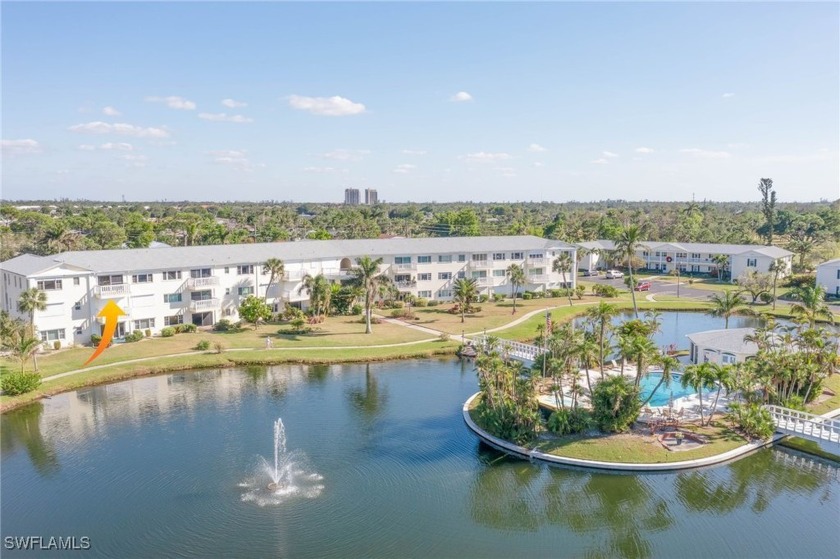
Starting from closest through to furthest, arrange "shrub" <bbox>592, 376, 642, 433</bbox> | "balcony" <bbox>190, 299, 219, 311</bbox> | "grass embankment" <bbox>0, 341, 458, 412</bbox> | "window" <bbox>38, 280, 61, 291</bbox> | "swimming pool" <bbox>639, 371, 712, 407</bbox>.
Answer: "shrub" <bbox>592, 376, 642, 433</bbox> < "swimming pool" <bbox>639, 371, 712, 407</bbox> < "grass embankment" <bbox>0, 341, 458, 412</bbox> < "window" <bbox>38, 280, 61, 291</bbox> < "balcony" <bbox>190, 299, 219, 311</bbox>

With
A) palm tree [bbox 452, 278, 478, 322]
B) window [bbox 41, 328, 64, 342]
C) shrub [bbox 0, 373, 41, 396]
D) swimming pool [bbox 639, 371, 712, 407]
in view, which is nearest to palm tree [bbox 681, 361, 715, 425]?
swimming pool [bbox 639, 371, 712, 407]

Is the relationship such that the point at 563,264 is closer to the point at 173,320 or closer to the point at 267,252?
the point at 267,252

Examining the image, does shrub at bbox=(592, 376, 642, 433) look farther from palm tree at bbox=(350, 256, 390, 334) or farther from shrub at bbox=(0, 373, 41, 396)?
shrub at bbox=(0, 373, 41, 396)

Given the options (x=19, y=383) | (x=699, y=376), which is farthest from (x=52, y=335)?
(x=699, y=376)

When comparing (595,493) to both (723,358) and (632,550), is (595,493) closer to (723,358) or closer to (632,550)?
(632,550)

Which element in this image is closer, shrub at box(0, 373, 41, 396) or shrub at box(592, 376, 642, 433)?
shrub at box(592, 376, 642, 433)

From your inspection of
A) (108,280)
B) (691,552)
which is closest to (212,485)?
(691,552)

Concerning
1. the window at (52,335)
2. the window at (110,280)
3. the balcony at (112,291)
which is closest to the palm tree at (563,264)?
the balcony at (112,291)
